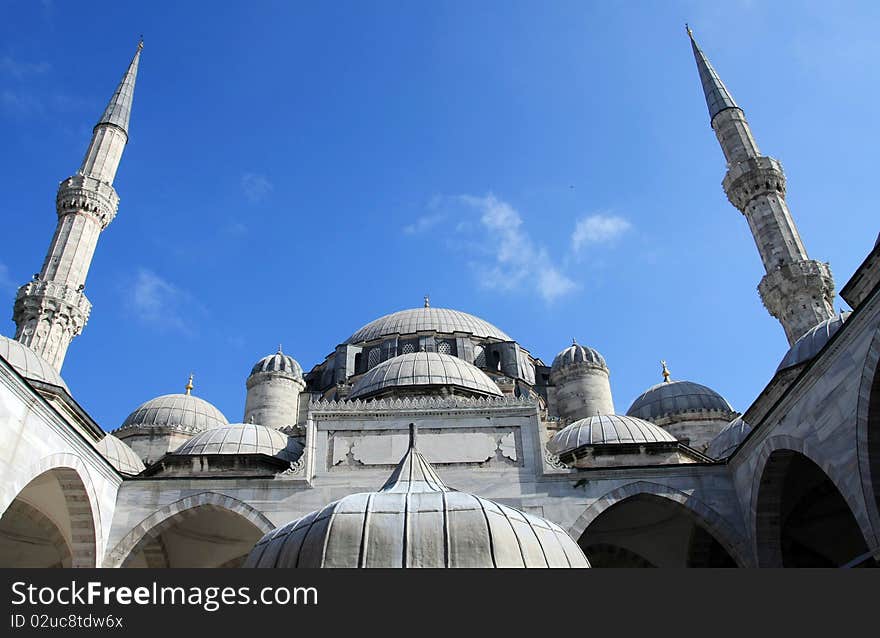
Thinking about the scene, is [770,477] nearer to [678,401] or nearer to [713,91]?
[678,401]

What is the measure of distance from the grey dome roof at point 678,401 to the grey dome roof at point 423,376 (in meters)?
5.49

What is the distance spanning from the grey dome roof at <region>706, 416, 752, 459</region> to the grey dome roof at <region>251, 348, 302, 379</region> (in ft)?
42.0

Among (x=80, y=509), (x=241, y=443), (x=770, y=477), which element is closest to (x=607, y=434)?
(x=770, y=477)

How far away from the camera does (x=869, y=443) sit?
8.43m

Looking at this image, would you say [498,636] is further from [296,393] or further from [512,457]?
[296,393]

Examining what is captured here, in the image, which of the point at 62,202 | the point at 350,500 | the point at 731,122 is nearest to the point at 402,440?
the point at 350,500

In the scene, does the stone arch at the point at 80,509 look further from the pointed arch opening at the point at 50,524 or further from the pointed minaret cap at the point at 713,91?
the pointed minaret cap at the point at 713,91

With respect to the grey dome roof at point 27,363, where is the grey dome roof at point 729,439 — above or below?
below

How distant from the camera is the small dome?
1562 centimetres

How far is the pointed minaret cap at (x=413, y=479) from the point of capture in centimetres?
486

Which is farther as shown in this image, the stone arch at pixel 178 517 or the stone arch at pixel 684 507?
the stone arch at pixel 178 517

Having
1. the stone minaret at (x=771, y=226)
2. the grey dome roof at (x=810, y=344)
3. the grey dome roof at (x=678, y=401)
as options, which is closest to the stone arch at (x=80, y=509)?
the grey dome roof at (x=810, y=344)

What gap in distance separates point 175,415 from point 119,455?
4.96m

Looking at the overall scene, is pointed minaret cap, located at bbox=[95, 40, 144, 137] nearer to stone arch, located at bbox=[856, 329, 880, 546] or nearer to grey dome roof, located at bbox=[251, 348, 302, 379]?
grey dome roof, located at bbox=[251, 348, 302, 379]
